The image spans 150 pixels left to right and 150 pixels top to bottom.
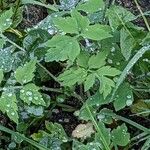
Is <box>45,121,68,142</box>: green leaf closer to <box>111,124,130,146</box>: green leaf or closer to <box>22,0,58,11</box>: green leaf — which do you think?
<box>111,124,130,146</box>: green leaf

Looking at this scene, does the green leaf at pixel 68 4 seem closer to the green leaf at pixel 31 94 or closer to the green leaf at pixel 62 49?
the green leaf at pixel 62 49

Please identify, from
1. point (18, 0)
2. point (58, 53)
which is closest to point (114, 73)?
point (58, 53)

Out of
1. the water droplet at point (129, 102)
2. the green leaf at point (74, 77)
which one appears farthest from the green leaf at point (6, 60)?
the water droplet at point (129, 102)

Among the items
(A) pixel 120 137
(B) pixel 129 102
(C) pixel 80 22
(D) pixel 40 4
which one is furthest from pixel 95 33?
(D) pixel 40 4

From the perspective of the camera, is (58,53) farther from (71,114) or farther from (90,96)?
(71,114)

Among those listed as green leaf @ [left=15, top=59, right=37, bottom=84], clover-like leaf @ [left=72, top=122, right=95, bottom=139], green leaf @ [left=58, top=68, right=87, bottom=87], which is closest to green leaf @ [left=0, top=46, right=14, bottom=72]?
green leaf @ [left=15, top=59, right=37, bottom=84]
